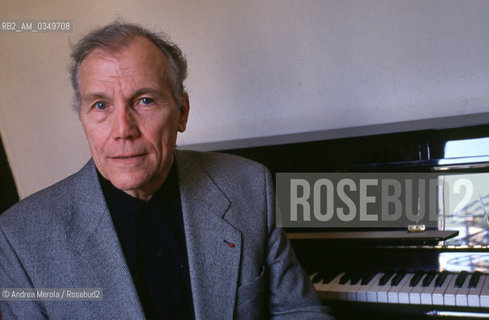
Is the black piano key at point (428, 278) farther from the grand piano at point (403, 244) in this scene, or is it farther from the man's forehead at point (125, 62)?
the man's forehead at point (125, 62)

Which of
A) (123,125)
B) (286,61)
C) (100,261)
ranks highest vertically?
(286,61)

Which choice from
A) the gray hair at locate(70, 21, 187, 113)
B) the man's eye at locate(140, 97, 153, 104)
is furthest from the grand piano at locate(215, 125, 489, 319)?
the man's eye at locate(140, 97, 153, 104)

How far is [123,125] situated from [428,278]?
52.6 inches

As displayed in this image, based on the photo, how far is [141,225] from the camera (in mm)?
1689

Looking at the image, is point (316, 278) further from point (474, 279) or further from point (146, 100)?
A: point (146, 100)

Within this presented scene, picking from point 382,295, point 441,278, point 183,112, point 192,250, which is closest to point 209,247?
point 192,250

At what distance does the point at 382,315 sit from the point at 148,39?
1.33m

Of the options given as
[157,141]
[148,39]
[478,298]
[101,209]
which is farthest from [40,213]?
[478,298]

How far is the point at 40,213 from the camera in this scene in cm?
161

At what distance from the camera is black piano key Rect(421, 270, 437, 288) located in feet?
6.54

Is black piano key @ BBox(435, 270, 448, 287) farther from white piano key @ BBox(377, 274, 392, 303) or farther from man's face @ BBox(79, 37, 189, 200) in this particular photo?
man's face @ BBox(79, 37, 189, 200)

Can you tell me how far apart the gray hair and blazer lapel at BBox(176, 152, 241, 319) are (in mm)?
312

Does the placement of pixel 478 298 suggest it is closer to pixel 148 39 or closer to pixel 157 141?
pixel 157 141

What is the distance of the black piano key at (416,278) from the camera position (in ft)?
6.59
